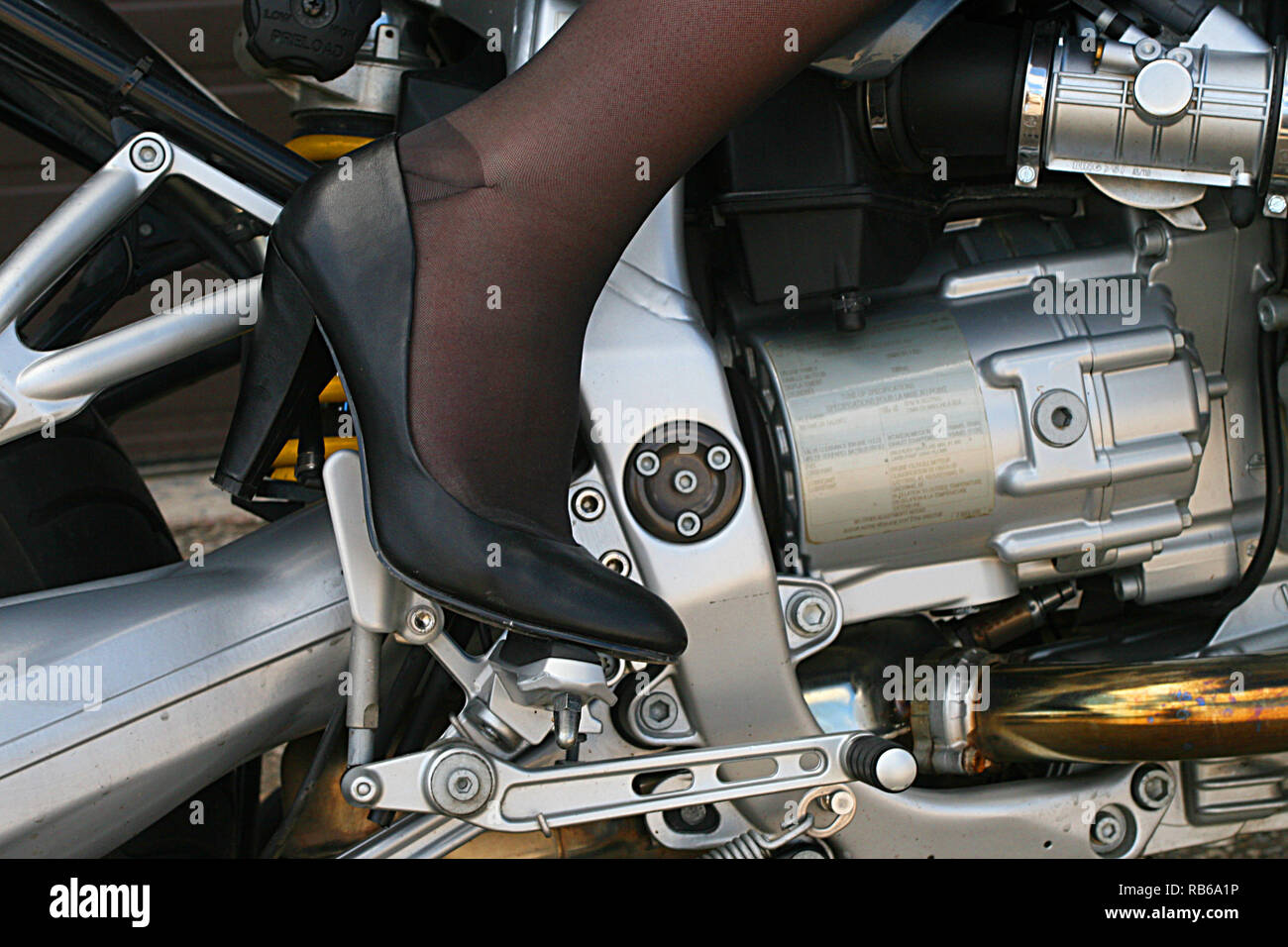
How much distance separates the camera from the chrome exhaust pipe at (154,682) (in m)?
0.83

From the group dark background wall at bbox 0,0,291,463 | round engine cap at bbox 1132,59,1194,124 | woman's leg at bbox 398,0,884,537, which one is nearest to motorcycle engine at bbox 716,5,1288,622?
round engine cap at bbox 1132,59,1194,124

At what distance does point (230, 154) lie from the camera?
0.91 m

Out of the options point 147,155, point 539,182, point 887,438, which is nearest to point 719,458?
point 887,438

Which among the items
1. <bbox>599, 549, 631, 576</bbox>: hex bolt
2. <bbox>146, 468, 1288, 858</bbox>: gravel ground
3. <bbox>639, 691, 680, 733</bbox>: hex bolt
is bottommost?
<bbox>639, 691, 680, 733</bbox>: hex bolt

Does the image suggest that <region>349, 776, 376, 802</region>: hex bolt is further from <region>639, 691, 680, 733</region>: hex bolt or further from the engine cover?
the engine cover

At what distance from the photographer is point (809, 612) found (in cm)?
95

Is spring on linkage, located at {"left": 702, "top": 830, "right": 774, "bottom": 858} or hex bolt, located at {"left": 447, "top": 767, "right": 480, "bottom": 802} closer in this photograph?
hex bolt, located at {"left": 447, "top": 767, "right": 480, "bottom": 802}

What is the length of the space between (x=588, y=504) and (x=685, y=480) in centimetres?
7

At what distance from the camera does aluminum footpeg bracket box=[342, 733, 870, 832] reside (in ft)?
2.78

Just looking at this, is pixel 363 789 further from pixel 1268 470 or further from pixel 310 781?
pixel 1268 470

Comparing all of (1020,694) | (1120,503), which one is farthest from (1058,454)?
(1020,694)

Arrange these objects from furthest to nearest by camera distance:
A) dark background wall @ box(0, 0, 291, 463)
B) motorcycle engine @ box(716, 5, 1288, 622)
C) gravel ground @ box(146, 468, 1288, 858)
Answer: gravel ground @ box(146, 468, 1288, 858)
dark background wall @ box(0, 0, 291, 463)
motorcycle engine @ box(716, 5, 1288, 622)

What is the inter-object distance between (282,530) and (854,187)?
51 centimetres
